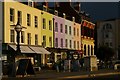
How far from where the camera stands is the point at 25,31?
57.7m

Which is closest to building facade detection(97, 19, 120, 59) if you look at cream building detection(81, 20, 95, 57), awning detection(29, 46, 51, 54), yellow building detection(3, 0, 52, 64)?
cream building detection(81, 20, 95, 57)

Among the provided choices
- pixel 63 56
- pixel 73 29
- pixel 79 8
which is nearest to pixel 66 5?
pixel 79 8

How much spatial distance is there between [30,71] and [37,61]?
94.1 feet

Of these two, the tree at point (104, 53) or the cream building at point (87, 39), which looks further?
the tree at point (104, 53)

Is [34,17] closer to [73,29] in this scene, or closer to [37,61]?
[37,61]

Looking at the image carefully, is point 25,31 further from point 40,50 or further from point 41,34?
point 41,34

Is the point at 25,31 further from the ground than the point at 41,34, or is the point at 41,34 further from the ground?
the point at 25,31

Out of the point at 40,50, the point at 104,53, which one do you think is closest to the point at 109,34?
the point at 104,53

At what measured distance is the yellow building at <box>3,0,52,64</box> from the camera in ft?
174

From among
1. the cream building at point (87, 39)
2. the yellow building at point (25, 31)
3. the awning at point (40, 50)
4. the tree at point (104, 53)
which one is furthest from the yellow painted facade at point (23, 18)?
the tree at point (104, 53)

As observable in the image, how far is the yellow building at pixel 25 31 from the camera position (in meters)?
53.0

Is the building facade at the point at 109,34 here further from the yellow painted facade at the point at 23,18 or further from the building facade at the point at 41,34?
the yellow painted facade at the point at 23,18

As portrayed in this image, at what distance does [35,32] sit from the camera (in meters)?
61.3

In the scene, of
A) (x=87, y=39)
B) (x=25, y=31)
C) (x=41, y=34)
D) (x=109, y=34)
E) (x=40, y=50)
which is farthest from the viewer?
(x=109, y=34)
